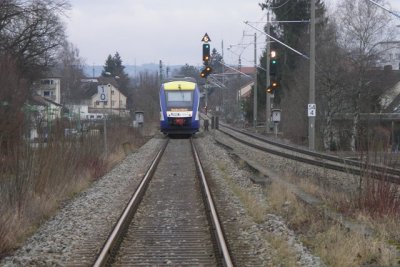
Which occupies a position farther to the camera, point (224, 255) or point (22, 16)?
point (22, 16)

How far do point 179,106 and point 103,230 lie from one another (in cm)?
2867

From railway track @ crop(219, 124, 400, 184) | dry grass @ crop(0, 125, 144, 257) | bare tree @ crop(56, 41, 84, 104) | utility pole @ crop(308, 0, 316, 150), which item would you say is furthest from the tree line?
bare tree @ crop(56, 41, 84, 104)

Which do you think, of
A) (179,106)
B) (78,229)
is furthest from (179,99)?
(78,229)

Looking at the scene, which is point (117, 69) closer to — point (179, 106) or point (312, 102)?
point (179, 106)

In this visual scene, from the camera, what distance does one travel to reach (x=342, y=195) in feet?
40.4

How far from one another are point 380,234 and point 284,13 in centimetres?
5621

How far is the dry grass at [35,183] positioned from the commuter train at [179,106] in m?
19.9

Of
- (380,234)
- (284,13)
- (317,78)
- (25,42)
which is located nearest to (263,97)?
(284,13)

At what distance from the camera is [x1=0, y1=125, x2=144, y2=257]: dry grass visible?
32.1 feet

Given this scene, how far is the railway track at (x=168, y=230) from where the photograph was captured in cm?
827

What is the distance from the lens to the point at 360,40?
44.6 m

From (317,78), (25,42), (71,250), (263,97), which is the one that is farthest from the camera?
(263,97)

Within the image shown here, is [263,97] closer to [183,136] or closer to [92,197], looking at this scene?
[183,136]

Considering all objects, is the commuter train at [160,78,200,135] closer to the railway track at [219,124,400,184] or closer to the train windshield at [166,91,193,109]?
the train windshield at [166,91,193,109]
